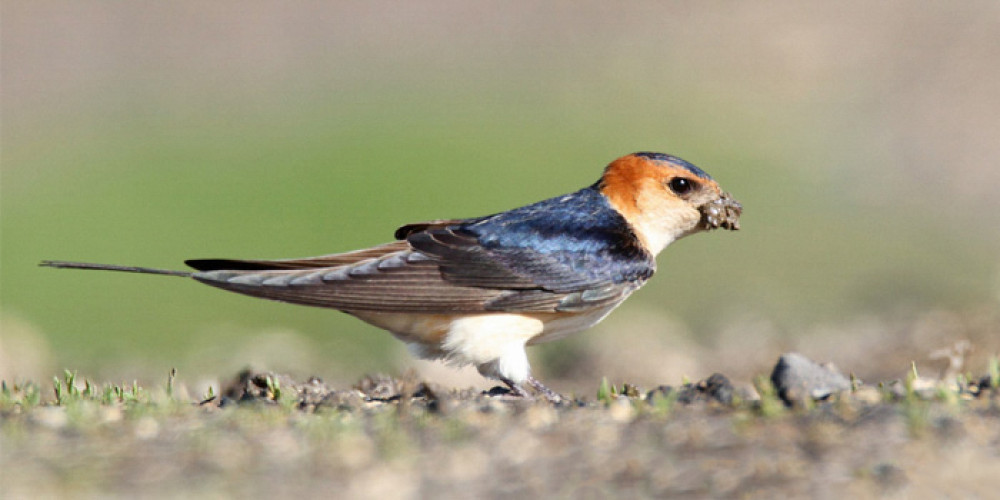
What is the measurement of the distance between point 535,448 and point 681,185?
8.80 ft

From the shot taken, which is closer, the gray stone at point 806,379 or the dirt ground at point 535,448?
the dirt ground at point 535,448

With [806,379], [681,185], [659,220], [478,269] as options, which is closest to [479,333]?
[478,269]

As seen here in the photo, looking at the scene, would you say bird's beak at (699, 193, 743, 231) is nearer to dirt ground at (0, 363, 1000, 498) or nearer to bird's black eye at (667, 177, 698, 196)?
bird's black eye at (667, 177, 698, 196)

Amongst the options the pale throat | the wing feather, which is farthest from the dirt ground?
the pale throat

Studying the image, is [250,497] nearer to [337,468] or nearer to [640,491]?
[337,468]

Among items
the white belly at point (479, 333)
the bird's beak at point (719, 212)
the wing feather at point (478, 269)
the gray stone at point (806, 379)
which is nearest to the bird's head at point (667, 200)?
the bird's beak at point (719, 212)

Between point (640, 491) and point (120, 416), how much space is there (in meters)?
2.35

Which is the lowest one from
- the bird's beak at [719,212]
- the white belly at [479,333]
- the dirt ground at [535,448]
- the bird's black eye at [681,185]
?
the dirt ground at [535,448]

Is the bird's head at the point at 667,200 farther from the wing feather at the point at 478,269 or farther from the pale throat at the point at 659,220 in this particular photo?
the wing feather at the point at 478,269

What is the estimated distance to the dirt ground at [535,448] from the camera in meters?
4.89

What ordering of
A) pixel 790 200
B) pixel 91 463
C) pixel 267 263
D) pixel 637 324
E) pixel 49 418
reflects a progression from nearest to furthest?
pixel 91 463
pixel 49 418
pixel 267 263
pixel 637 324
pixel 790 200

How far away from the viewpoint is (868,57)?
28562 millimetres

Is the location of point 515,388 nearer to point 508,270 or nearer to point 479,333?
point 479,333

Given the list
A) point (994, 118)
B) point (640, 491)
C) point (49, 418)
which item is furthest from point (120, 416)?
point (994, 118)
